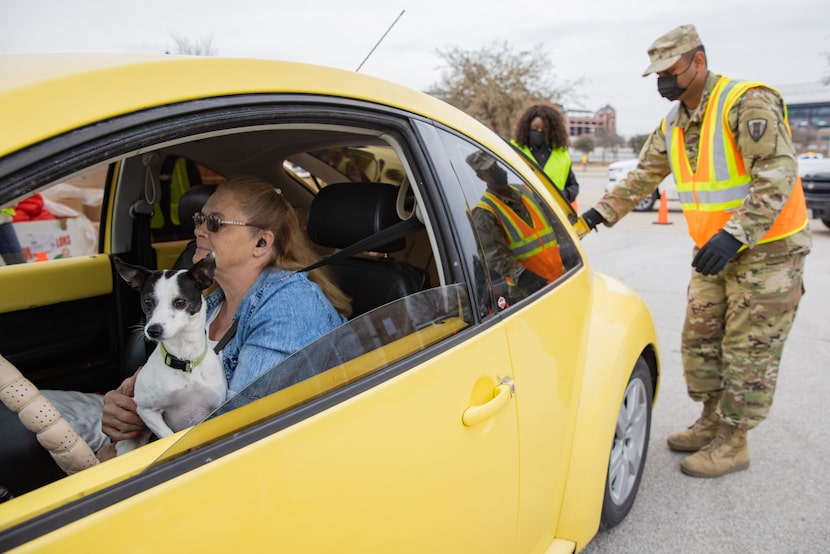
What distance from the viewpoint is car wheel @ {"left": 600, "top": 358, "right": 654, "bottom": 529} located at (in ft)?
7.65

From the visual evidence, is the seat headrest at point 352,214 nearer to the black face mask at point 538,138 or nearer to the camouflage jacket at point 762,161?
the camouflage jacket at point 762,161

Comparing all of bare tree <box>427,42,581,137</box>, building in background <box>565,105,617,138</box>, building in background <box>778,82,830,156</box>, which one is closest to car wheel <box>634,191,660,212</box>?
bare tree <box>427,42,581,137</box>

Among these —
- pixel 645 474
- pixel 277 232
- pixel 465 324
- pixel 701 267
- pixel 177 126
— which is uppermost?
pixel 177 126

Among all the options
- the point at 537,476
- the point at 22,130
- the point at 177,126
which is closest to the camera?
the point at 22,130

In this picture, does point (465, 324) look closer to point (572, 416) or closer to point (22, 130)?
point (572, 416)

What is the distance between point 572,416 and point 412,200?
0.92 m

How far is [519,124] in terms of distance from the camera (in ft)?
18.7

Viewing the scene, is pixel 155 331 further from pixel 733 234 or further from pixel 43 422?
pixel 733 234

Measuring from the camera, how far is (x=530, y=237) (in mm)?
1974

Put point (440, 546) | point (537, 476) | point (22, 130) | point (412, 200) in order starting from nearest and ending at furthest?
point (22, 130)
point (440, 546)
point (537, 476)
point (412, 200)

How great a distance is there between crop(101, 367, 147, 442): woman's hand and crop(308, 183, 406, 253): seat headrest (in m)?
0.83

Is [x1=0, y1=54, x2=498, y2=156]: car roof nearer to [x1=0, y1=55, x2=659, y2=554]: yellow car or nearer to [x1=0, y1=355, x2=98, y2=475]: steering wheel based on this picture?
[x1=0, y1=55, x2=659, y2=554]: yellow car

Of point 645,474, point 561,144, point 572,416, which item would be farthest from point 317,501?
point 561,144

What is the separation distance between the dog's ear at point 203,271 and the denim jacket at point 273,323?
182 millimetres
